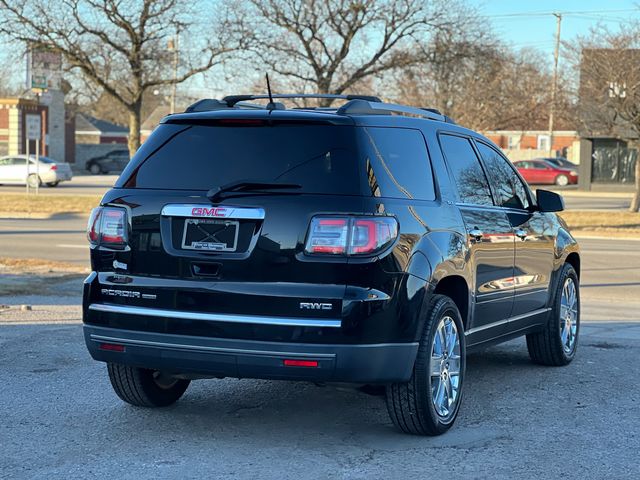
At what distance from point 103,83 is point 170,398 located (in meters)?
24.2

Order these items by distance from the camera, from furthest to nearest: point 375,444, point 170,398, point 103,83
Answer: point 103,83 → point 170,398 → point 375,444

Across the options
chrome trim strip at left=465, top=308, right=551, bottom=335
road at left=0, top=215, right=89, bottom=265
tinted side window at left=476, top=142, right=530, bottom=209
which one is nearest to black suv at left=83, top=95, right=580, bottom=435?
chrome trim strip at left=465, top=308, right=551, bottom=335

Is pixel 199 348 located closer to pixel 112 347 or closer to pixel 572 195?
pixel 112 347

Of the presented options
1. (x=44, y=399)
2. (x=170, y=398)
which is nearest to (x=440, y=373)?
(x=170, y=398)

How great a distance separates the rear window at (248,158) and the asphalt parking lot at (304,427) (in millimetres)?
1204

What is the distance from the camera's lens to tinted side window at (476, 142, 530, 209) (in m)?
7.04

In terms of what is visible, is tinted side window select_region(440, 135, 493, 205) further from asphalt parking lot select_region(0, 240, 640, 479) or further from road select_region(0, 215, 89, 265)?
road select_region(0, 215, 89, 265)

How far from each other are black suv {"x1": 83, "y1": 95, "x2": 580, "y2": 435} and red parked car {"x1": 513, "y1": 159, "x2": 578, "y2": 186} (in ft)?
158

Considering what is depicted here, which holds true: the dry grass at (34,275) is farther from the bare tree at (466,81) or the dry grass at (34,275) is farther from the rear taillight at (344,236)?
the bare tree at (466,81)

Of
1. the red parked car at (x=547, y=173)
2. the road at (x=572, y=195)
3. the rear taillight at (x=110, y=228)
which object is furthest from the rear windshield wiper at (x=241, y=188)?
the red parked car at (x=547, y=173)

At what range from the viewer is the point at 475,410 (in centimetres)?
639

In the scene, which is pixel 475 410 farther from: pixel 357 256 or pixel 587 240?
pixel 587 240

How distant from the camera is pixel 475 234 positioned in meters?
→ 6.32

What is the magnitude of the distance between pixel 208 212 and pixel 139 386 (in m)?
1.40
